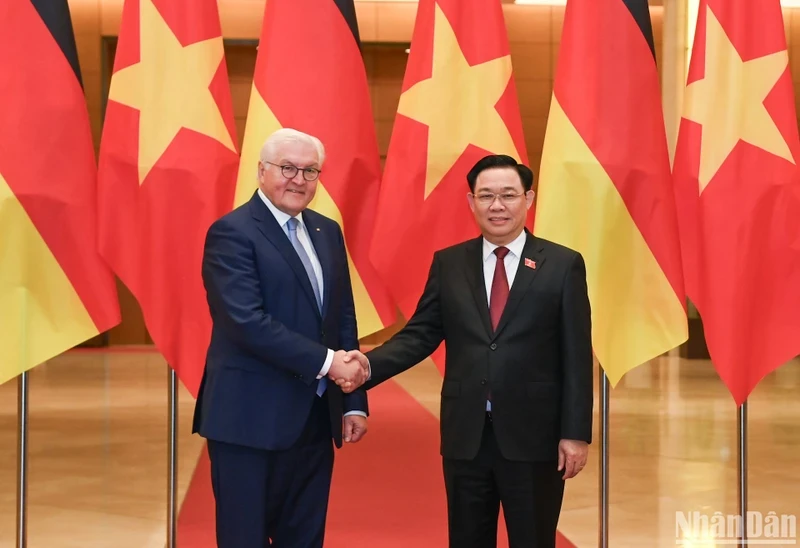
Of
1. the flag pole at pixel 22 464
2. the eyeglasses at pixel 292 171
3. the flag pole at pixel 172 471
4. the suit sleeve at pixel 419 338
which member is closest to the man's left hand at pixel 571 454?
the suit sleeve at pixel 419 338

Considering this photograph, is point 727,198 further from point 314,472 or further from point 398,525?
point 398,525

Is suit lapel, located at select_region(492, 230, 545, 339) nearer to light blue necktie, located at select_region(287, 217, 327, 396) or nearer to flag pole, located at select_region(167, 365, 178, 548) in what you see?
light blue necktie, located at select_region(287, 217, 327, 396)

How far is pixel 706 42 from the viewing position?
3.36m

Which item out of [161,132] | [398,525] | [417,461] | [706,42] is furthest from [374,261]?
[417,461]

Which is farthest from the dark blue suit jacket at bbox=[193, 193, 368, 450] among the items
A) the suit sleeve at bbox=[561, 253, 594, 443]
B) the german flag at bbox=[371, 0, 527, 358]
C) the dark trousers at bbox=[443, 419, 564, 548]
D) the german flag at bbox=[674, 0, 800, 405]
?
the german flag at bbox=[674, 0, 800, 405]

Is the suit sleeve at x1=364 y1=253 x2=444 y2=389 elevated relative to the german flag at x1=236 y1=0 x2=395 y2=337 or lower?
lower

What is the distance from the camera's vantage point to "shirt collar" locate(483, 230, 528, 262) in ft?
9.09

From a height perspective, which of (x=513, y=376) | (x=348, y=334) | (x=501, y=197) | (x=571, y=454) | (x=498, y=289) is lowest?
(x=571, y=454)

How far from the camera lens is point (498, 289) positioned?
9.05 ft

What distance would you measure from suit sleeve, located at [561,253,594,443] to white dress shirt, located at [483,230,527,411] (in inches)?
5.8

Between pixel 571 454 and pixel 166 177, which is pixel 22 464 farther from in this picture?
pixel 571 454

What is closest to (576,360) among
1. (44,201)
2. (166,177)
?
(166,177)

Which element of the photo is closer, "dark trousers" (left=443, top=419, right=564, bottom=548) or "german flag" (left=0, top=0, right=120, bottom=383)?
"dark trousers" (left=443, top=419, right=564, bottom=548)

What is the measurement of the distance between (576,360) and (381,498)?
9.16ft
